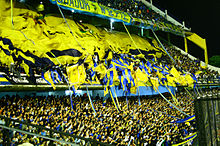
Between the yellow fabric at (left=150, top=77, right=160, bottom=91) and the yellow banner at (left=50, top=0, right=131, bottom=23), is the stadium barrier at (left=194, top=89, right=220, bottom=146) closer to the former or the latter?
the yellow fabric at (left=150, top=77, right=160, bottom=91)

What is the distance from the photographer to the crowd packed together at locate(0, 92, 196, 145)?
25.4ft

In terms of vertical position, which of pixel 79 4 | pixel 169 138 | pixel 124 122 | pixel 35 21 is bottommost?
pixel 169 138

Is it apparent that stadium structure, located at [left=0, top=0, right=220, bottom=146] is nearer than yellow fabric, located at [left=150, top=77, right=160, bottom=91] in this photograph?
Yes

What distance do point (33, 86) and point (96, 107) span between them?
347 centimetres

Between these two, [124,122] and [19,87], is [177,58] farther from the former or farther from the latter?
[19,87]

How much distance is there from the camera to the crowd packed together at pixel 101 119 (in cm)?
774

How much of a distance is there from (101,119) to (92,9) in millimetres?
9089

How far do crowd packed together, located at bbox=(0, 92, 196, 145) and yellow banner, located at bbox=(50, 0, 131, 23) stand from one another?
6441 millimetres

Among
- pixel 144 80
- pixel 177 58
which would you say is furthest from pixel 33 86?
pixel 177 58

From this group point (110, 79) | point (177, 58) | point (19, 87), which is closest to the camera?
point (19, 87)

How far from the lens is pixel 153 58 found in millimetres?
18828

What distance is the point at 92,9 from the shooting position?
1580cm

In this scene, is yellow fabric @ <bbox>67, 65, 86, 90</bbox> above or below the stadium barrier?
above

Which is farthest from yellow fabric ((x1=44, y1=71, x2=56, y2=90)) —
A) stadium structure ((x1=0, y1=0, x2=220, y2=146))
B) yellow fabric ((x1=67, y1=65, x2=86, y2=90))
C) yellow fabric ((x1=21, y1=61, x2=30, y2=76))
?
yellow fabric ((x1=67, y1=65, x2=86, y2=90))
